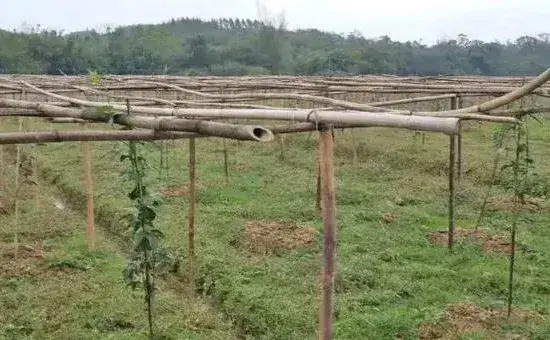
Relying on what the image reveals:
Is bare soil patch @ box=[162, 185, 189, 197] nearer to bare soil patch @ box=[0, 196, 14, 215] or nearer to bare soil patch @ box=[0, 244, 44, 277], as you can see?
bare soil patch @ box=[0, 196, 14, 215]

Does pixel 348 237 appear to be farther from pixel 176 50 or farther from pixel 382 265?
pixel 176 50

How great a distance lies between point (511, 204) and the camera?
11773 mm

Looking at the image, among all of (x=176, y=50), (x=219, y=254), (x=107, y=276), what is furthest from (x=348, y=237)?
(x=176, y=50)

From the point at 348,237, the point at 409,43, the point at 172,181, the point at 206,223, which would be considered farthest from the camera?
the point at 409,43

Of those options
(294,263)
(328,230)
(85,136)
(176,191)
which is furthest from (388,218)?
(85,136)

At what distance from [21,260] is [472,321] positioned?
525 centimetres

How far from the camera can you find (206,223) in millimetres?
10547

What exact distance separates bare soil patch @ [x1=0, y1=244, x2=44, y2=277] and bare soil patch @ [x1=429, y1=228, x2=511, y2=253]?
16.9 ft

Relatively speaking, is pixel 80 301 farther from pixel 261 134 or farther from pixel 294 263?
pixel 261 134

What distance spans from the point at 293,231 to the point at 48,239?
3.34 metres

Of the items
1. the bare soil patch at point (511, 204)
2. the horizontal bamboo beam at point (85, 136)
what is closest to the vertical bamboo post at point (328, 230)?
the horizontal bamboo beam at point (85, 136)

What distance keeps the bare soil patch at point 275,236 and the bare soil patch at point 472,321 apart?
268cm

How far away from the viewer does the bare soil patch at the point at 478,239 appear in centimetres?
936

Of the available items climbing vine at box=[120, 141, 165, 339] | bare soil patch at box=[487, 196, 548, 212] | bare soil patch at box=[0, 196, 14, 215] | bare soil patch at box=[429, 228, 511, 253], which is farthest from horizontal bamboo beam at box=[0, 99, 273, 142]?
bare soil patch at box=[487, 196, 548, 212]
